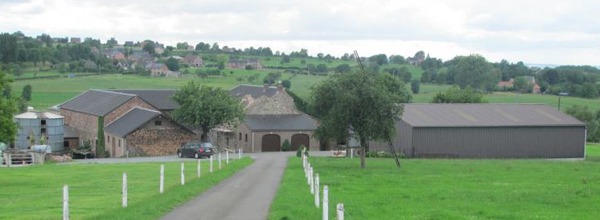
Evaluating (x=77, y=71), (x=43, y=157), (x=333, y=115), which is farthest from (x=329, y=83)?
(x=77, y=71)

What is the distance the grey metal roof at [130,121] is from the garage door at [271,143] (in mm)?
10299

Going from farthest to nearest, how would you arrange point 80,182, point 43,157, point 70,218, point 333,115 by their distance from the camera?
point 43,157, point 333,115, point 80,182, point 70,218

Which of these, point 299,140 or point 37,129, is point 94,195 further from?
point 37,129

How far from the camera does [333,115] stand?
41500 mm

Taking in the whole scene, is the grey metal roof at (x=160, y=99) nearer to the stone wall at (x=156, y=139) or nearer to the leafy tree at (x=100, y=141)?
the leafy tree at (x=100, y=141)

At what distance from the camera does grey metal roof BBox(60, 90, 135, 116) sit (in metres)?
78.8

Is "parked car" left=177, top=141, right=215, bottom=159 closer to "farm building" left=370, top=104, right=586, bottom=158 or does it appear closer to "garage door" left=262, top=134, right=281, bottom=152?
"garage door" left=262, top=134, right=281, bottom=152

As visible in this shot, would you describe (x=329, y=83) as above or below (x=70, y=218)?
above

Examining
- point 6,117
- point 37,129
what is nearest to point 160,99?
point 37,129

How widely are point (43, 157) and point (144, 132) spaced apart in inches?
440

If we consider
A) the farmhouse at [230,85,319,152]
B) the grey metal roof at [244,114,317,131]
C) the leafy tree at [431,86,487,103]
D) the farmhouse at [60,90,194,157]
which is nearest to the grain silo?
the farmhouse at [60,90,194,157]

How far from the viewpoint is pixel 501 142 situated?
63.9 m

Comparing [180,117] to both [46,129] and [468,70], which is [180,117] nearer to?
[46,129]

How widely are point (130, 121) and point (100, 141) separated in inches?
177
